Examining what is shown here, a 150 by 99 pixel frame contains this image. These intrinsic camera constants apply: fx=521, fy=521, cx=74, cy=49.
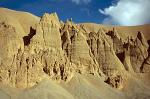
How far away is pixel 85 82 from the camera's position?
4624 inches

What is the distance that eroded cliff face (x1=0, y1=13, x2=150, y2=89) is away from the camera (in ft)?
352

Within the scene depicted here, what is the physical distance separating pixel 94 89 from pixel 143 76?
28.1m

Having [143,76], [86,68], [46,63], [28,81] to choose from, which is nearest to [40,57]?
[46,63]

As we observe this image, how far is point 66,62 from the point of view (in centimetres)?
11825

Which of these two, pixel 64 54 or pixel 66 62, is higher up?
pixel 64 54

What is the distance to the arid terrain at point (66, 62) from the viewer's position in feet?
347

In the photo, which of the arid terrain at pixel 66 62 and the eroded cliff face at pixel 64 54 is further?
the eroded cliff face at pixel 64 54

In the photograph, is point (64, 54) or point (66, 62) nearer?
point (66, 62)

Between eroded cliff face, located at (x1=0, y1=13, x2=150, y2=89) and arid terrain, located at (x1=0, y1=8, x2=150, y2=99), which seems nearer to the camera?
arid terrain, located at (x1=0, y1=8, x2=150, y2=99)

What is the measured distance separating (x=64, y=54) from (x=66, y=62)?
21.6 ft

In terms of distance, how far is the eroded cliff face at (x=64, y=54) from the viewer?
352ft

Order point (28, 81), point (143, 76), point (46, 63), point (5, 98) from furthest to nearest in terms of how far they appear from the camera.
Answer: point (143, 76)
point (46, 63)
point (28, 81)
point (5, 98)

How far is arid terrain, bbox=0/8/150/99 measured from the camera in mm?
105625

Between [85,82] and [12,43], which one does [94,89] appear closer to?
[85,82]
